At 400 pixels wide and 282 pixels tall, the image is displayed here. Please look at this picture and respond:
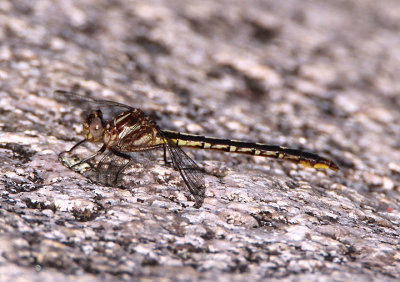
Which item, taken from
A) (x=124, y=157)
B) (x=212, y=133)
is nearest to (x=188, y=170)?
(x=124, y=157)

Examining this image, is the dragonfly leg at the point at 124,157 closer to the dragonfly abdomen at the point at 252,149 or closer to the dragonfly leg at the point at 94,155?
the dragonfly leg at the point at 94,155

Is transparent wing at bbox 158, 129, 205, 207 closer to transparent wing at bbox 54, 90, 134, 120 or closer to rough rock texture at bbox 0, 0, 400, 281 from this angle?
rough rock texture at bbox 0, 0, 400, 281

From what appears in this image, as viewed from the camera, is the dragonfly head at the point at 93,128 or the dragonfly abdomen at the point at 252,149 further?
the dragonfly abdomen at the point at 252,149

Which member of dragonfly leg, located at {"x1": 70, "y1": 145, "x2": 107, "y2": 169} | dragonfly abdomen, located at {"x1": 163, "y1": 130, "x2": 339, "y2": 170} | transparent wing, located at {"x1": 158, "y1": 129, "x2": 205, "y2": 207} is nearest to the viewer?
transparent wing, located at {"x1": 158, "y1": 129, "x2": 205, "y2": 207}

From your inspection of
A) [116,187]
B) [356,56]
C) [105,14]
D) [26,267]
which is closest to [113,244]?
[26,267]

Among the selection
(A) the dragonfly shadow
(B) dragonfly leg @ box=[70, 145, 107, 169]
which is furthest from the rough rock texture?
(B) dragonfly leg @ box=[70, 145, 107, 169]

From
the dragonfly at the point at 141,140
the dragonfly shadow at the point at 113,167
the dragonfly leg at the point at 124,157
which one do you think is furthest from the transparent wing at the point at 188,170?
the dragonfly leg at the point at 124,157

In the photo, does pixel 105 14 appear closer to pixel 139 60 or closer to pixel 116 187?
pixel 139 60
